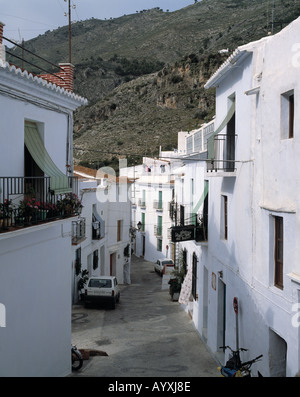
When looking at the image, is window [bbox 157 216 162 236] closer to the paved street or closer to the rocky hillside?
the rocky hillside

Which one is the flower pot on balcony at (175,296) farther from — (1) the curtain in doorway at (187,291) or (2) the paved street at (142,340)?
(1) the curtain in doorway at (187,291)

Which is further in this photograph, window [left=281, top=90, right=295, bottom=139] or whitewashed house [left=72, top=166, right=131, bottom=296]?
whitewashed house [left=72, top=166, right=131, bottom=296]

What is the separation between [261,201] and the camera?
31.4 ft

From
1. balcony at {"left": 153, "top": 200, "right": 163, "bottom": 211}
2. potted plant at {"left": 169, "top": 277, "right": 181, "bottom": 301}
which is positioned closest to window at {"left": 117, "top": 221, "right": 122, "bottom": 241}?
potted plant at {"left": 169, "top": 277, "right": 181, "bottom": 301}

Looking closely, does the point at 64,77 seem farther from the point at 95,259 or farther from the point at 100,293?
the point at 95,259

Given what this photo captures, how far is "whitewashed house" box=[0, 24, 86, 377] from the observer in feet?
27.6

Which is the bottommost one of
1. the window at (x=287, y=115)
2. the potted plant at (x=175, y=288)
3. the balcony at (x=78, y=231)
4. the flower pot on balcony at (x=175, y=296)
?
the flower pot on balcony at (x=175, y=296)

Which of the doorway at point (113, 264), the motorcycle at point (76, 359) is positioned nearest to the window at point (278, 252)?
the motorcycle at point (76, 359)

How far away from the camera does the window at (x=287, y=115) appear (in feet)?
28.2

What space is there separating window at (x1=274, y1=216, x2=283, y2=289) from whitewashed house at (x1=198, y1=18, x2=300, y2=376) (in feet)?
0.06

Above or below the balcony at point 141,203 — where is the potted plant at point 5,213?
above

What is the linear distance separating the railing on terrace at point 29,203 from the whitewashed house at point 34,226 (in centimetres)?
2

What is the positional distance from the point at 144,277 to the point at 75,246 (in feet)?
50.1

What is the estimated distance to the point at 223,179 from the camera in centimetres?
1280
